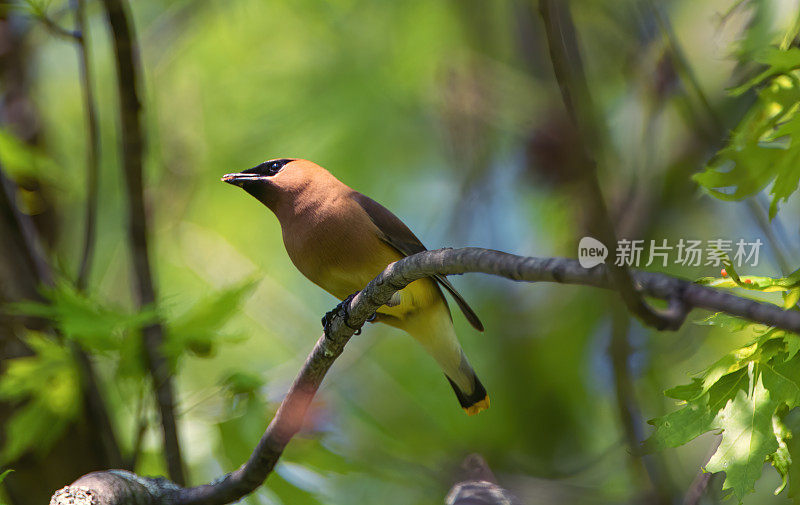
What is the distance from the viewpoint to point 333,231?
3289mm

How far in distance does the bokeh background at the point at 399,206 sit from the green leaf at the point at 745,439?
2.68 ft

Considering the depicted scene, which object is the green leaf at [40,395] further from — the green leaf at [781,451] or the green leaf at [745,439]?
the green leaf at [781,451]

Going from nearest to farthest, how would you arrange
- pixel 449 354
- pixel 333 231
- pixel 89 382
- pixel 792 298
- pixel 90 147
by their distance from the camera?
pixel 792 298 < pixel 333 231 < pixel 89 382 < pixel 90 147 < pixel 449 354

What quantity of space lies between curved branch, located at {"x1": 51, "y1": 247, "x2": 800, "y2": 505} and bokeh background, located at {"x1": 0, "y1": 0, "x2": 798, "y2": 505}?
2.42 ft

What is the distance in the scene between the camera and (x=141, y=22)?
667 centimetres

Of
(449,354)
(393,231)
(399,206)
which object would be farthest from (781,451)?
(399,206)

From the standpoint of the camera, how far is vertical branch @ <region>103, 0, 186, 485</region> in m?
3.32

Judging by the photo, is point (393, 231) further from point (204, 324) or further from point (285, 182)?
point (204, 324)

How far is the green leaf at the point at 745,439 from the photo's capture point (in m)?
2.23

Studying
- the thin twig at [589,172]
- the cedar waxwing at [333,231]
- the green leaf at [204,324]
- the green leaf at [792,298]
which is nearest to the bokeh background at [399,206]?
the green leaf at [204,324]

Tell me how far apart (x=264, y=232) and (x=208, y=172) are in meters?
0.70

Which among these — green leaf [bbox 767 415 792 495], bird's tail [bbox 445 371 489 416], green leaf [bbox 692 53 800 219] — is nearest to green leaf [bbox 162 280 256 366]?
bird's tail [bbox 445 371 489 416]

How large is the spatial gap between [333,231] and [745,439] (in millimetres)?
1744

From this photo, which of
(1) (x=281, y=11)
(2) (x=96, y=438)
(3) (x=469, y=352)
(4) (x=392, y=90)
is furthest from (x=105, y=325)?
(1) (x=281, y=11)
